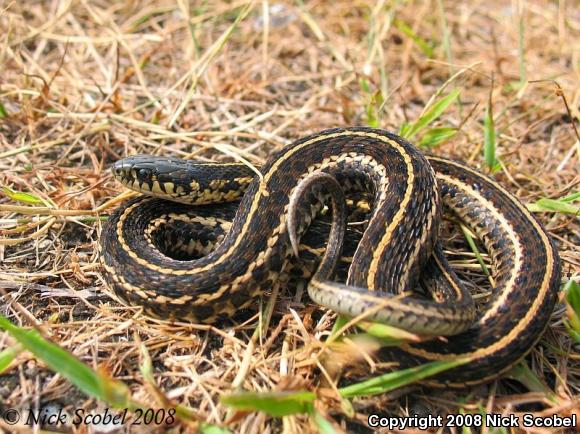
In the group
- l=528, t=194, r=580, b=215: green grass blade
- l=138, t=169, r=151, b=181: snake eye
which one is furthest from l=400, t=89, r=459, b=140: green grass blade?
l=138, t=169, r=151, b=181: snake eye

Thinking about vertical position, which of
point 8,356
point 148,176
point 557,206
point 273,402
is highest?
point 557,206

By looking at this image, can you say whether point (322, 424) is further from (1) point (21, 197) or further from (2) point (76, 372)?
(1) point (21, 197)

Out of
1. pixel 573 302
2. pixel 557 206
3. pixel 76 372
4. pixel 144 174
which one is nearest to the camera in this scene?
pixel 76 372

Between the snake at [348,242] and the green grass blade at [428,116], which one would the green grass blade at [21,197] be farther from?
the green grass blade at [428,116]

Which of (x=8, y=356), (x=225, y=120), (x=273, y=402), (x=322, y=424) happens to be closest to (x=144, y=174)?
(x=225, y=120)

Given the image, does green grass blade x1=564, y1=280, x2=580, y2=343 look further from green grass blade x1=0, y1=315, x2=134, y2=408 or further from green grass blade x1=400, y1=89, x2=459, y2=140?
green grass blade x1=0, y1=315, x2=134, y2=408

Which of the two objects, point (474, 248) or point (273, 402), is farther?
point (474, 248)

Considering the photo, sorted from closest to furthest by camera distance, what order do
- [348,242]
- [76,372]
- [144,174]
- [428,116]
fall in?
[76,372]
[348,242]
[144,174]
[428,116]

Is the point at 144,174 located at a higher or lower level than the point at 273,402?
higher
